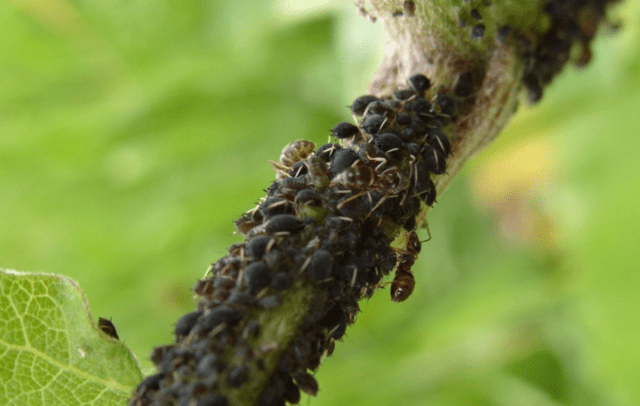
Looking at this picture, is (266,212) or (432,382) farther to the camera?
(432,382)

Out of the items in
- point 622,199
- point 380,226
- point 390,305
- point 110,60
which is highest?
point 110,60

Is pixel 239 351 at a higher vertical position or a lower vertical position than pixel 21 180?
lower

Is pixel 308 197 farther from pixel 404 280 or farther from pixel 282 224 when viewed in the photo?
pixel 404 280

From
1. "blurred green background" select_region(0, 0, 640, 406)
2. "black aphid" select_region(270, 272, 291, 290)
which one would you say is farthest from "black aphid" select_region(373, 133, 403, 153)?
"blurred green background" select_region(0, 0, 640, 406)

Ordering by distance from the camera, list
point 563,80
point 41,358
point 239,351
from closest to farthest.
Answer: point 239,351 → point 41,358 → point 563,80

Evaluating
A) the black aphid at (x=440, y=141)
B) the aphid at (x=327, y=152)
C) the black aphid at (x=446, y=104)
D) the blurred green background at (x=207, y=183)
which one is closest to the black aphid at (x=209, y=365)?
the aphid at (x=327, y=152)

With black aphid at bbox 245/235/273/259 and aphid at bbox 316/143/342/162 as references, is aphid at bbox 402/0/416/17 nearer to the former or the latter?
aphid at bbox 316/143/342/162

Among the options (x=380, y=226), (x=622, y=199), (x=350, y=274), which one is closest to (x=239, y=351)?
(x=350, y=274)

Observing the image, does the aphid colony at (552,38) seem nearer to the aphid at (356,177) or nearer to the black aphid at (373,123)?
the black aphid at (373,123)

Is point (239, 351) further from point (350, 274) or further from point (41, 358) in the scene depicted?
point (41, 358)

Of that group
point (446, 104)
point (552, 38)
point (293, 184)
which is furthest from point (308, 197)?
point (552, 38)
